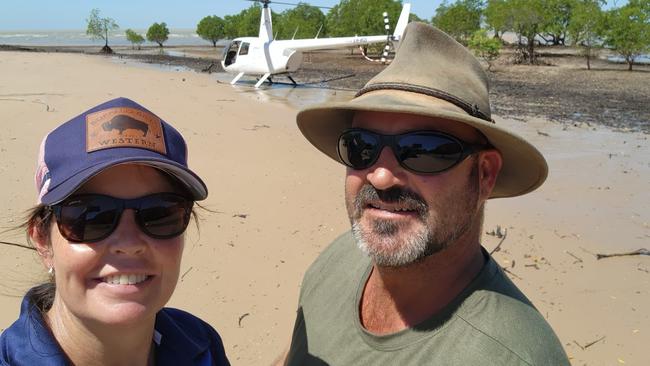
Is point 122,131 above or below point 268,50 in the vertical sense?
above

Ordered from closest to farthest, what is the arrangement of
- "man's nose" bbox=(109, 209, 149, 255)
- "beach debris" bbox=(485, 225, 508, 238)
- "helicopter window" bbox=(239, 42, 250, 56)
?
"man's nose" bbox=(109, 209, 149, 255), "beach debris" bbox=(485, 225, 508, 238), "helicopter window" bbox=(239, 42, 250, 56)

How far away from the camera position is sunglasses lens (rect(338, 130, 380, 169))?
1.89m

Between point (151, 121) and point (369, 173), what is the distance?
807 mm

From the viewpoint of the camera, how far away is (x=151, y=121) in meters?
1.55

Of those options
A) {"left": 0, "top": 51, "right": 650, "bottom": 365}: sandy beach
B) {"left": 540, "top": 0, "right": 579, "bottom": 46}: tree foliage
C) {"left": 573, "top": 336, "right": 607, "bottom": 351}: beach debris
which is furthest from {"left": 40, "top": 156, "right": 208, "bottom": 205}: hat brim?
{"left": 540, "top": 0, "right": 579, "bottom": 46}: tree foliage

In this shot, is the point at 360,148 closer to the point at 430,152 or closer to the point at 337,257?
the point at 430,152

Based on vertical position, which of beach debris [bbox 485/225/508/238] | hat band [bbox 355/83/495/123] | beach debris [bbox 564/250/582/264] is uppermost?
hat band [bbox 355/83/495/123]

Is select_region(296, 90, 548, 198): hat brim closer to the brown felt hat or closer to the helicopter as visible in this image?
the brown felt hat

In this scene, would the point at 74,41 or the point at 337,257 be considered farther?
the point at 74,41

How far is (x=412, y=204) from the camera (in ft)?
5.99

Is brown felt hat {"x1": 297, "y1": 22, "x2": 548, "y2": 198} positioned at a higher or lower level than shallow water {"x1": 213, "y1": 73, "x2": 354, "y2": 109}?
higher

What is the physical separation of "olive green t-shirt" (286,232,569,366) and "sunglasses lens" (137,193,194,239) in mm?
743

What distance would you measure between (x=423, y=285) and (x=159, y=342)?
95cm

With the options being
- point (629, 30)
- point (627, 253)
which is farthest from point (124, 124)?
point (629, 30)
